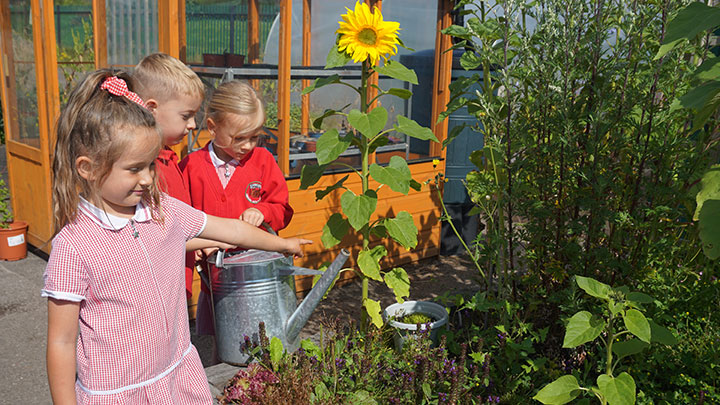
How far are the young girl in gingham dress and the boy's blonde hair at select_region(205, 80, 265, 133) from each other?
0.81 meters

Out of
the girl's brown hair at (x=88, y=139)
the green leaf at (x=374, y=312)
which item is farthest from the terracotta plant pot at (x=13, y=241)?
the girl's brown hair at (x=88, y=139)

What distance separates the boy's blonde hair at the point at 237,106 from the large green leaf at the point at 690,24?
1640 millimetres

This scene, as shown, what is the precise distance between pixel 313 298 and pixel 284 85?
6.12ft

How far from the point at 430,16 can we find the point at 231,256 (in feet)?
10.2

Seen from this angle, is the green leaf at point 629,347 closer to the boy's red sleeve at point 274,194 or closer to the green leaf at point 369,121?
the green leaf at point 369,121

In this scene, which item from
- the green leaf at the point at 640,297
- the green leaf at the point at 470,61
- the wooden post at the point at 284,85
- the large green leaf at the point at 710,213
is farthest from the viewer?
the wooden post at the point at 284,85

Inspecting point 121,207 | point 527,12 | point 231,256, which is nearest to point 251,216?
point 231,256

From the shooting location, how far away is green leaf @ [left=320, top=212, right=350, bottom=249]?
2.85 meters

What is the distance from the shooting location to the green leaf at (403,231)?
8.96 feet

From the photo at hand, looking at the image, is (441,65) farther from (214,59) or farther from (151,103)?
(151,103)

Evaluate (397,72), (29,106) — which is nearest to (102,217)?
(397,72)

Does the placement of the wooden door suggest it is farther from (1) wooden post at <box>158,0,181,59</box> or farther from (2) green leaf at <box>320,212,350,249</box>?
(2) green leaf at <box>320,212,350,249</box>

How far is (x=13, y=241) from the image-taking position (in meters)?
4.88

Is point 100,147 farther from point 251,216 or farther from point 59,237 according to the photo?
point 251,216
